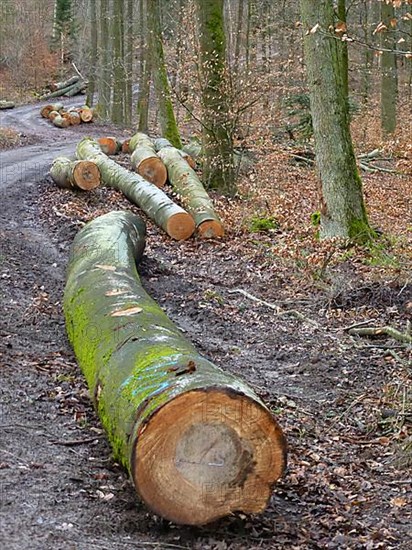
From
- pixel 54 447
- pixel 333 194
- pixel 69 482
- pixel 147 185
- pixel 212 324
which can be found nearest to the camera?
pixel 69 482

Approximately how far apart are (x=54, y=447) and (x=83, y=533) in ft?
3.59

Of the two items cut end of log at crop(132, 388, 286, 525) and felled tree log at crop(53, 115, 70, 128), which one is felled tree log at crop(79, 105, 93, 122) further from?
cut end of log at crop(132, 388, 286, 525)

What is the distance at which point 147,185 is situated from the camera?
13406 millimetres

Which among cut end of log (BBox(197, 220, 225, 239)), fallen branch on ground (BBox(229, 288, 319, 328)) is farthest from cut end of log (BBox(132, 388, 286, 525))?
cut end of log (BBox(197, 220, 225, 239))

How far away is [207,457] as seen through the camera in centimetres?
405

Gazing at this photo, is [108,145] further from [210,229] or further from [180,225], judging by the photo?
[210,229]

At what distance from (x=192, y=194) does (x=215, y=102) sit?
7.15 ft

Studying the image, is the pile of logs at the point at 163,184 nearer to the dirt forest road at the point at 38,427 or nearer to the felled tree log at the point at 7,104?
the dirt forest road at the point at 38,427

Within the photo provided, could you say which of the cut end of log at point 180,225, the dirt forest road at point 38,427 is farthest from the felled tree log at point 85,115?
the dirt forest road at point 38,427

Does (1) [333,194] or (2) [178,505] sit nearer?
(2) [178,505]

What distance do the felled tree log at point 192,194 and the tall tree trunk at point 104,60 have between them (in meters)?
15.6

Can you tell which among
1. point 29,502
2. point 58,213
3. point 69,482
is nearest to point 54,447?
point 69,482

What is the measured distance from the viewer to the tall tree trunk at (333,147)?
10.6 meters

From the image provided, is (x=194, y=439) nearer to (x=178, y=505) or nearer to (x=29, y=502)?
(x=178, y=505)
